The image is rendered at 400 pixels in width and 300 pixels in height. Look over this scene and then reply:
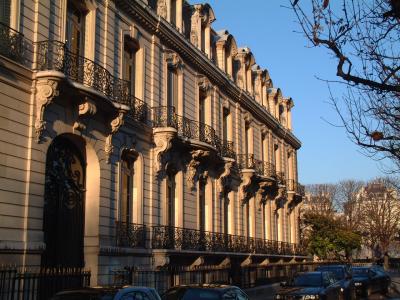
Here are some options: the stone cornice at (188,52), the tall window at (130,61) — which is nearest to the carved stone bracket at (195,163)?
the stone cornice at (188,52)

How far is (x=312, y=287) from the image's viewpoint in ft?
60.4

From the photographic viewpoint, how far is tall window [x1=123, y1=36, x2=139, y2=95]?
74.3 feet

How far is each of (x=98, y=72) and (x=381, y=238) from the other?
59.2 metres

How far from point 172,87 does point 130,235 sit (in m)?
8.25

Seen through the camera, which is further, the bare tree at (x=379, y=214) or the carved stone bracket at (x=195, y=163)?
the bare tree at (x=379, y=214)

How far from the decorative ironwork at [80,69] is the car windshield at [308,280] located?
8.86 meters

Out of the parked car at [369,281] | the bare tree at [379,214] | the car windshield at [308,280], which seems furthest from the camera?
the bare tree at [379,214]

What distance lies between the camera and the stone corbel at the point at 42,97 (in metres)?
16.4

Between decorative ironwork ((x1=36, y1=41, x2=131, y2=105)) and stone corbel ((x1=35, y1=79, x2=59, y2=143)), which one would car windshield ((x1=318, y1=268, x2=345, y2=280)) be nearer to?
decorative ironwork ((x1=36, y1=41, x2=131, y2=105))

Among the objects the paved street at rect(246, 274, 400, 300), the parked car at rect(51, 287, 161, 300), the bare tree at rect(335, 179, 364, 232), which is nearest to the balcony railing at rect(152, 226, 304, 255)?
the paved street at rect(246, 274, 400, 300)

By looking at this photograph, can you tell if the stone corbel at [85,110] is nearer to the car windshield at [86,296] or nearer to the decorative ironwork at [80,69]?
the decorative ironwork at [80,69]

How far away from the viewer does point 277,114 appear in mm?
46188

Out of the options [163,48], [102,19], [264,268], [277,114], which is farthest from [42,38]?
[277,114]

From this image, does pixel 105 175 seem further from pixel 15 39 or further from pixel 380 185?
pixel 380 185
